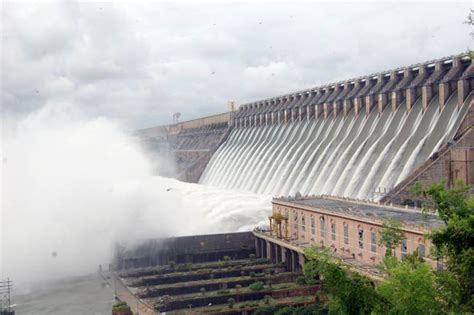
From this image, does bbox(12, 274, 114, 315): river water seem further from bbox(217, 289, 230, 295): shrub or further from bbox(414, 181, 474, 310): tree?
bbox(414, 181, 474, 310): tree

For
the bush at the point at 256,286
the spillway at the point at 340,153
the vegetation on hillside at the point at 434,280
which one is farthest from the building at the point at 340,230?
the vegetation on hillside at the point at 434,280

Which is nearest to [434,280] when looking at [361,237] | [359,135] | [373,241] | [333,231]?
[373,241]

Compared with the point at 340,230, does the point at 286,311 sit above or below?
below

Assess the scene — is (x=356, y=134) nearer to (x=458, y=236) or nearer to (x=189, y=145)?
(x=458, y=236)

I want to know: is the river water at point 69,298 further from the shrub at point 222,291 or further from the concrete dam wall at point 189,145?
the concrete dam wall at point 189,145

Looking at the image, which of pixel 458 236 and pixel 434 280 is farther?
pixel 434 280

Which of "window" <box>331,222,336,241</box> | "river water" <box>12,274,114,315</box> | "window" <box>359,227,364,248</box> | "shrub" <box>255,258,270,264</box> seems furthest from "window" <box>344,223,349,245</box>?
"river water" <box>12,274,114,315</box>

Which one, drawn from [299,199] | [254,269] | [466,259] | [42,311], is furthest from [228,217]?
[466,259]

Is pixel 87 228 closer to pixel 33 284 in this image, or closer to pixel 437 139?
pixel 33 284
